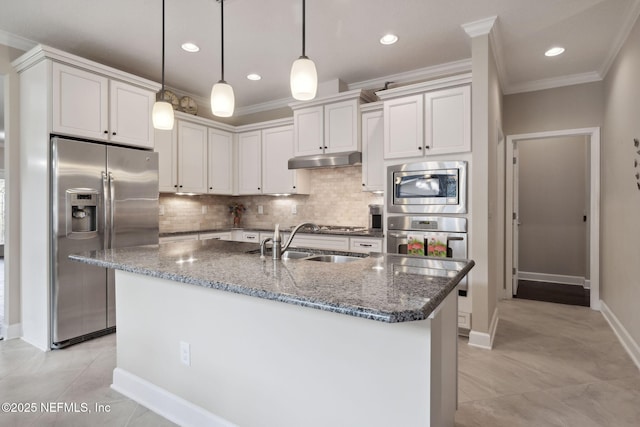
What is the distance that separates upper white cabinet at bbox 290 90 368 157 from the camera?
3.97 metres

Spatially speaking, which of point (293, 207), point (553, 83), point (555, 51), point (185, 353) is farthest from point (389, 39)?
point (185, 353)

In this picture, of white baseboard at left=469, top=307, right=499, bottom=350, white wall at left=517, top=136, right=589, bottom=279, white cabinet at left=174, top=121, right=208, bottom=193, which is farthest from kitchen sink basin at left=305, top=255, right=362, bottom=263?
white wall at left=517, top=136, right=589, bottom=279

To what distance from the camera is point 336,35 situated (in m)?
3.12

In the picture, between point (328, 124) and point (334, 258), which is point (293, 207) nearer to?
point (328, 124)

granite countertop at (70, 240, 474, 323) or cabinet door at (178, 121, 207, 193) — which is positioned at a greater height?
cabinet door at (178, 121, 207, 193)

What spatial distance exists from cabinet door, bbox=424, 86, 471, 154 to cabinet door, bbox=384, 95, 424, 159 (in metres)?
0.07

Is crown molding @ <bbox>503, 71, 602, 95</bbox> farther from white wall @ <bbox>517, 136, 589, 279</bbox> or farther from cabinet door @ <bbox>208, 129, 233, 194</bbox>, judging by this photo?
cabinet door @ <bbox>208, 129, 233, 194</bbox>

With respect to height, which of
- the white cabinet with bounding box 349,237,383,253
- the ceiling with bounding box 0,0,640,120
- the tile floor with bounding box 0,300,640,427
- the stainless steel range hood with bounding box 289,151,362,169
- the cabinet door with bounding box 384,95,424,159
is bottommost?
the tile floor with bounding box 0,300,640,427

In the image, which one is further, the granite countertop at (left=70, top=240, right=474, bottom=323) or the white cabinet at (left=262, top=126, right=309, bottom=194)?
the white cabinet at (left=262, top=126, right=309, bottom=194)

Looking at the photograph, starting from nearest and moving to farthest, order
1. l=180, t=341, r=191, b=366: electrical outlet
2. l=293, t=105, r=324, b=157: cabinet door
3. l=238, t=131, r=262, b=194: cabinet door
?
1. l=180, t=341, r=191, b=366: electrical outlet
2. l=293, t=105, r=324, b=157: cabinet door
3. l=238, t=131, r=262, b=194: cabinet door

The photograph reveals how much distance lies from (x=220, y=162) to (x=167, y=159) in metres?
0.85

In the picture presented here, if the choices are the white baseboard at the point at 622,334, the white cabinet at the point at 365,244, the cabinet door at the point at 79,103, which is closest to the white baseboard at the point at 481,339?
the white baseboard at the point at 622,334

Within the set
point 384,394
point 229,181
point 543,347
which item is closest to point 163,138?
point 229,181

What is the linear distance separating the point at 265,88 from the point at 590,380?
4.36 m
